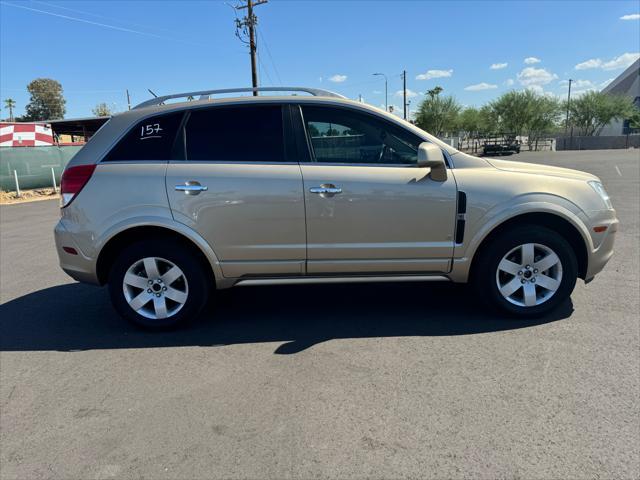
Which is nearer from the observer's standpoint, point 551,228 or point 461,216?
point 461,216

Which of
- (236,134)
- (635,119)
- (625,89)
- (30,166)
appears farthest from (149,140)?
(625,89)

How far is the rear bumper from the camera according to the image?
402cm

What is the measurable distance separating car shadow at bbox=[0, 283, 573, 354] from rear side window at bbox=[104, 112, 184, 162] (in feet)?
5.03

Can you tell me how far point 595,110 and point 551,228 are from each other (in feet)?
235

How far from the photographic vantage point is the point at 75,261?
4.07 metres

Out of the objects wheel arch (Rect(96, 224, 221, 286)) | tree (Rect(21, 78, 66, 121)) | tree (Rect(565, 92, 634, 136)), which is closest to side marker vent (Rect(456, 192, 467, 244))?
wheel arch (Rect(96, 224, 221, 286))

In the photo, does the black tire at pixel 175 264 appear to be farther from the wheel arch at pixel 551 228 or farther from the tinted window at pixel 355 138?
the wheel arch at pixel 551 228

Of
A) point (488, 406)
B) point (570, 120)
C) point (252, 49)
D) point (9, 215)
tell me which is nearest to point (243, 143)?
point (488, 406)

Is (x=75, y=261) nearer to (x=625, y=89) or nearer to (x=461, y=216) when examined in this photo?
(x=461, y=216)

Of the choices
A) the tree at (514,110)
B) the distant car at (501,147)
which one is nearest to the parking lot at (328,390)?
the distant car at (501,147)

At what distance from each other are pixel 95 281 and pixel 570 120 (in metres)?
74.8

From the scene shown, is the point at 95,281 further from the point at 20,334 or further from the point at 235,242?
the point at 235,242

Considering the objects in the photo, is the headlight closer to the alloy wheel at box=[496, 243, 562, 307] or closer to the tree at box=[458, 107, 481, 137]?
the alloy wheel at box=[496, 243, 562, 307]

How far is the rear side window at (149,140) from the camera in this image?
402cm
